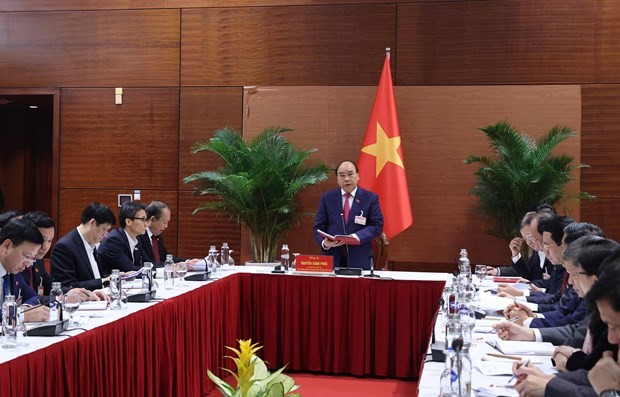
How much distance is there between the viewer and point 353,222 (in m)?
5.95

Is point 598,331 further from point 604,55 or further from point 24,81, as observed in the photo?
point 24,81

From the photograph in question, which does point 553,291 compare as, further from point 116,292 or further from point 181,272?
point 116,292

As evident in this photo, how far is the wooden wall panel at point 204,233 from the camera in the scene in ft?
26.2

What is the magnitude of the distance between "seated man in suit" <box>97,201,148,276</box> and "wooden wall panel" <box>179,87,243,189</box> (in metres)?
2.78

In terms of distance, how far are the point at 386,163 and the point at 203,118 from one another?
2.17 meters

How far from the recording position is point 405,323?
16.4ft

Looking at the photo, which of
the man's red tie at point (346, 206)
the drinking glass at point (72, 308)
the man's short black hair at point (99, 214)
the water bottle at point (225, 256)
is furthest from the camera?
the man's red tie at point (346, 206)

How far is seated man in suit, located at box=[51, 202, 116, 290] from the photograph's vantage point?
Answer: 4.33 metres

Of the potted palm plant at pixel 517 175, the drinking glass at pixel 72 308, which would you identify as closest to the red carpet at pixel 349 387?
the drinking glass at pixel 72 308

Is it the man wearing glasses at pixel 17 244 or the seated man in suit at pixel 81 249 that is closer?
the man wearing glasses at pixel 17 244

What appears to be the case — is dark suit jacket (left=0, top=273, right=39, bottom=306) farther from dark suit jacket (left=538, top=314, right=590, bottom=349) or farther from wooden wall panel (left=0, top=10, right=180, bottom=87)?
wooden wall panel (left=0, top=10, right=180, bottom=87)

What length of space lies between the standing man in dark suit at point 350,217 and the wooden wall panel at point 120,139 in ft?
8.76

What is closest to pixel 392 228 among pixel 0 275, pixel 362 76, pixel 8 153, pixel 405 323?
pixel 362 76

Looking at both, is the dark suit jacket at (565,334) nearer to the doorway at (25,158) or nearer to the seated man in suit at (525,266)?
the seated man in suit at (525,266)
